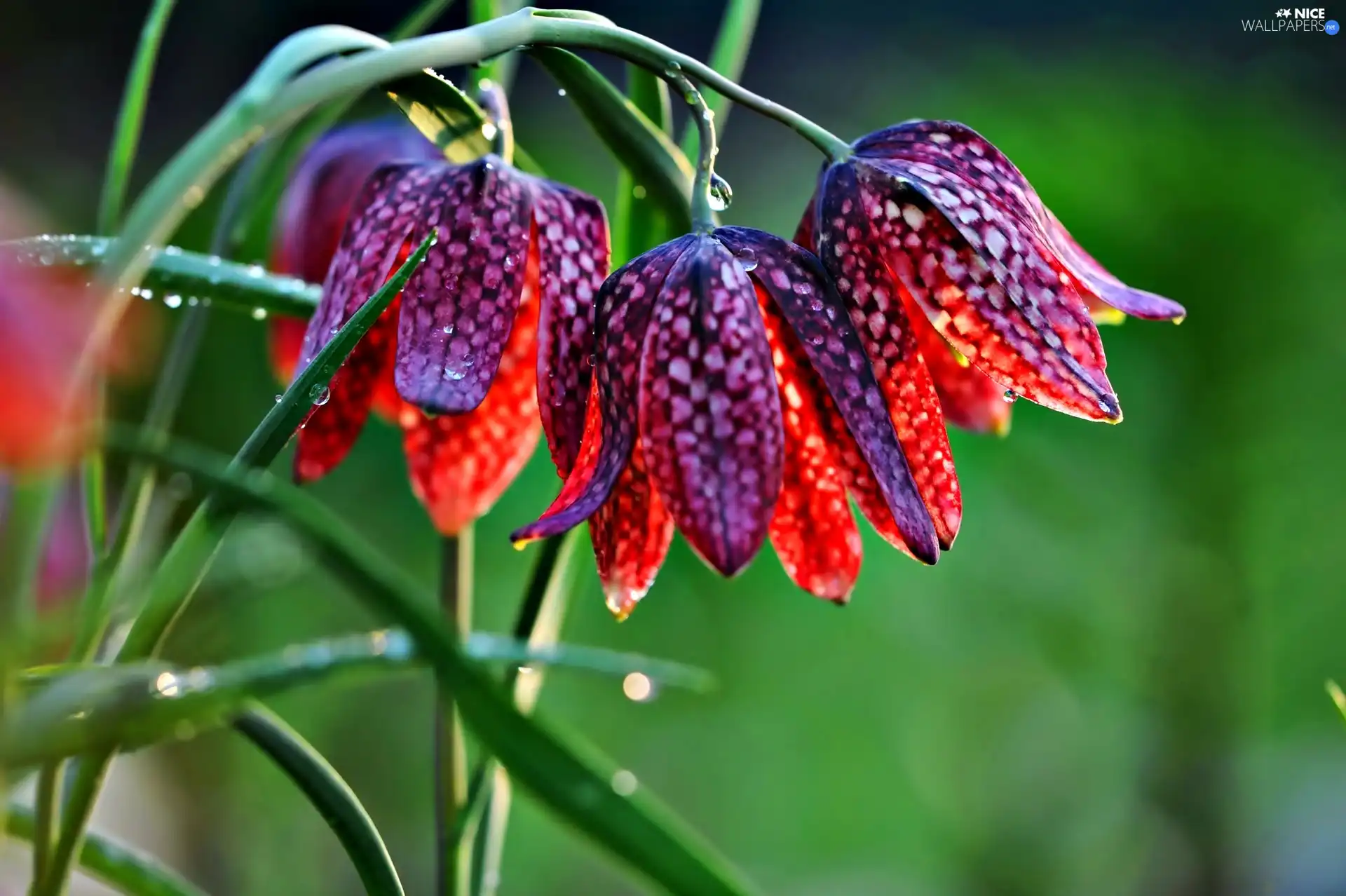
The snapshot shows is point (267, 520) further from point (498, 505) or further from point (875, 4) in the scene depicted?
point (875, 4)

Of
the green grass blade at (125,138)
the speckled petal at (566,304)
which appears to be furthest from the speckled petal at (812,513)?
the green grass blade at (125,138)

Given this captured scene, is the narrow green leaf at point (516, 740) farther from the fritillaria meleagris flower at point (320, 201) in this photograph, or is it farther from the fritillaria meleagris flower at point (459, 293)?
the fritillaria meleagris flower at point (320, 201)

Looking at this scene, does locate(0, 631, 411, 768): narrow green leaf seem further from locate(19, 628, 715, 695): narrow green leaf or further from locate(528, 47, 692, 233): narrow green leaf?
locate(528, 47, 692, 233): narrow green leaf

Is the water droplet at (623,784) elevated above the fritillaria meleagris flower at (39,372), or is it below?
below

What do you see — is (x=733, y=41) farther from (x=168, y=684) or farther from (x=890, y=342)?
(x=168, y=684)

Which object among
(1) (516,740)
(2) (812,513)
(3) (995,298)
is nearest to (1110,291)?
(3) (995,298)

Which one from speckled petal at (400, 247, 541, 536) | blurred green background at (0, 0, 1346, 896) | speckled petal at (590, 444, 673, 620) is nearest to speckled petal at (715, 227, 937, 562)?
speckled petal at (590, 444, 673, 620)
